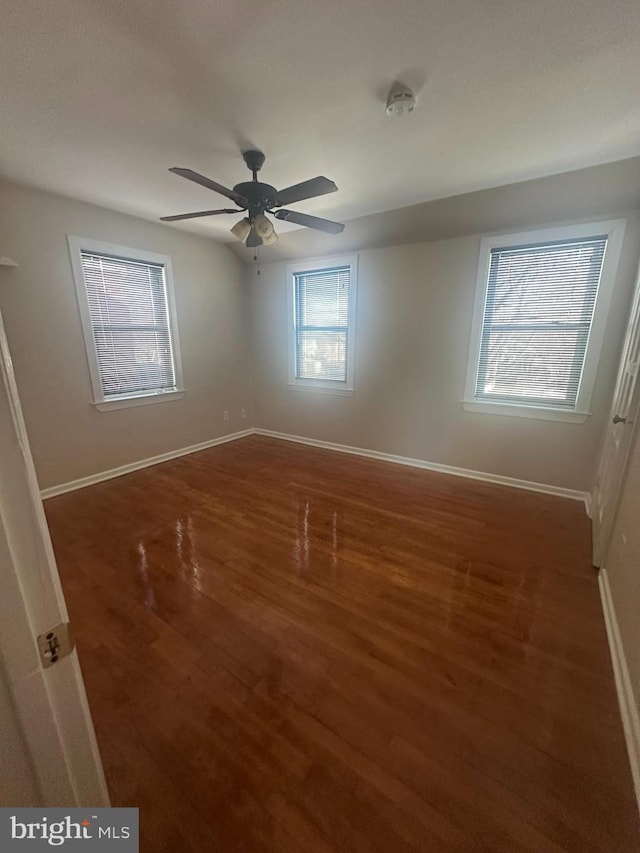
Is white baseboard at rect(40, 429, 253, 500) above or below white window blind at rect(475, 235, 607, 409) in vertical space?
below

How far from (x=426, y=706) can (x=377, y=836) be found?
1.45ft

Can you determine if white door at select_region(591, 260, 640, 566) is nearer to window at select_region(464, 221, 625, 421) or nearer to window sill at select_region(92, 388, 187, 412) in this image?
window at select_region(464, 221, 625, 421)

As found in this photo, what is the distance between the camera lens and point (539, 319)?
9.81 ft

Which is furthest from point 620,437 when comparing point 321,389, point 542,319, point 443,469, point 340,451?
point 321,389

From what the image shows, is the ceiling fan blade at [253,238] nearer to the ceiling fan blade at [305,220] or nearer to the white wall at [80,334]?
the ceiling fan blade at [305,220]

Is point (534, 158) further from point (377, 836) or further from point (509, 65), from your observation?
point (377, 836)

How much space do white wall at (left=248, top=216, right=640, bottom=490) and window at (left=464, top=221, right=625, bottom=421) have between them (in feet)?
0.30

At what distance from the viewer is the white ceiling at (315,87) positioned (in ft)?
4.18

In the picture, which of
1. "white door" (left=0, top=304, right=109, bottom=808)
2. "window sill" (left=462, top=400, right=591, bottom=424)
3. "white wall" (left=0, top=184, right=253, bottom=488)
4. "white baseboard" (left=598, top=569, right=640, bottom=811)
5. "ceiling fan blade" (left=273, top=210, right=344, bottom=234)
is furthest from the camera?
"window sill" (left=462, top=400, right=591, bottom=424)

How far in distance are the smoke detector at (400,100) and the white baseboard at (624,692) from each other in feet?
8.96

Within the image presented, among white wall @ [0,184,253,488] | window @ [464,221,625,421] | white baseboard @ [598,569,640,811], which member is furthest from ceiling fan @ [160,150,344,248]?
white baseboard @ [598,569,640,811]

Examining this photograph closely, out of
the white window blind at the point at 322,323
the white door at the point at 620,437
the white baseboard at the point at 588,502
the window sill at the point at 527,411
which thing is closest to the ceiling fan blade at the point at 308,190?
the white window blind at the point at 322,323

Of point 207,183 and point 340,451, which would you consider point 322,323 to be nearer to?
point 340,451

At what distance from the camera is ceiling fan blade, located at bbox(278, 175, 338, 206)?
73.6 inches
